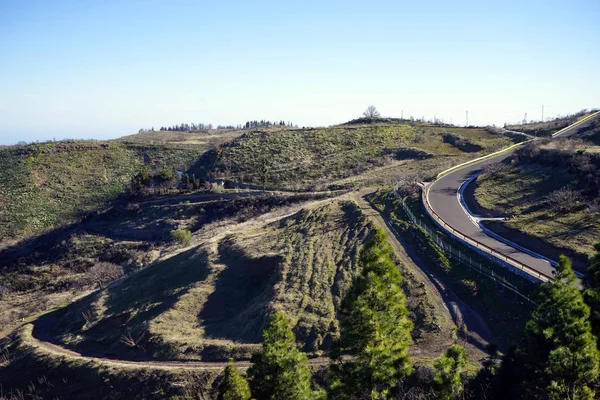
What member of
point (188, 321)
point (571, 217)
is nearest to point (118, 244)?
point (188, 321)

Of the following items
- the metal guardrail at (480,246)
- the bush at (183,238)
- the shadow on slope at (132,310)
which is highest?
the metal guardrail at (480,246)

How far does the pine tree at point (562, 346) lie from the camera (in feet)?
37.9

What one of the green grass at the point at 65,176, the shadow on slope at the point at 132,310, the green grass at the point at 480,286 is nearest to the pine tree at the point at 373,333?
the green grass at the point at 480,286

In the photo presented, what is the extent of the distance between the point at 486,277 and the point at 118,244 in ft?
Answer: 133

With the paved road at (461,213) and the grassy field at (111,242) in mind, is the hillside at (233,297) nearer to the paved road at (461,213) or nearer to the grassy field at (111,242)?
the paved road at (461,213)

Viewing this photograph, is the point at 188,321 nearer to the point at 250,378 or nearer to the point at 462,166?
the point at 250,378

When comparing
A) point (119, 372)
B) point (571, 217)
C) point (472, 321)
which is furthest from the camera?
point (571, 217)

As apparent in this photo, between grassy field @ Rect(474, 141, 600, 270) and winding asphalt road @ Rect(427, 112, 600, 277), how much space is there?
3.82ft

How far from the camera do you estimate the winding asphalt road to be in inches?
915

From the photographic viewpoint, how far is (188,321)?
25.5m

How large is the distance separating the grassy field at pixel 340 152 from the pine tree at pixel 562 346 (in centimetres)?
3761

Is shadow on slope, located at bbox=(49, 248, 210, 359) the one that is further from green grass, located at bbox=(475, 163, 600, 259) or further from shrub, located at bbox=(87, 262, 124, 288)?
green grass, located at bbox=(475, 163, 600, 259)

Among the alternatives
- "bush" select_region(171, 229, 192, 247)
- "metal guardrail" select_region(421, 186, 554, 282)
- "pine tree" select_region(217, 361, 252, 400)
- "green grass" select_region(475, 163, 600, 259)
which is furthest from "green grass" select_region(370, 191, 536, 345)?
"bush" select_region(171, 229, 192, 247)

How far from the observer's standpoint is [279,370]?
13102 mm
